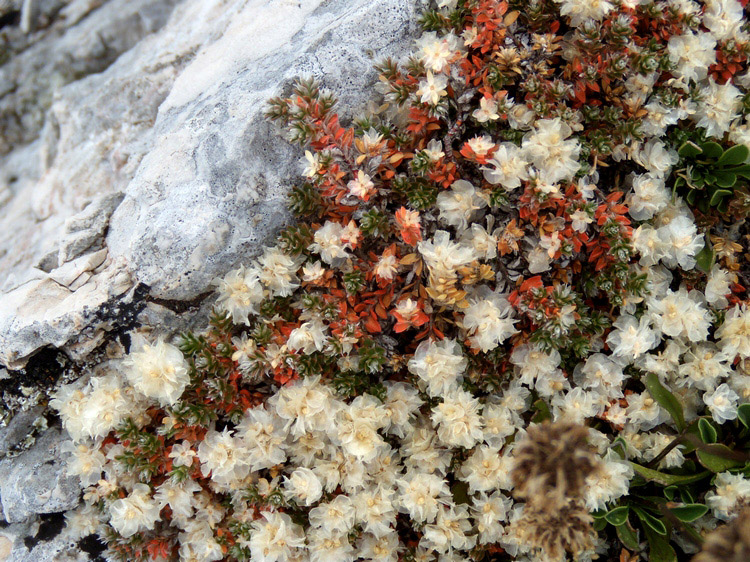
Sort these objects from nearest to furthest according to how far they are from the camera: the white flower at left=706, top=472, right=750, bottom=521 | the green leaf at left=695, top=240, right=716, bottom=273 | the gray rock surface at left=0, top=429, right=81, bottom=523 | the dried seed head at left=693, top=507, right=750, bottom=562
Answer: the dried seed head at left=693, top=507, right=750, bottom=562, the white flower at left=706, top=472, right=750, bottom=521, the green leaf at left=695, top=240, right=716, bottom=273, the gray rock surface at left=0, top=429, right=81, bottom=523

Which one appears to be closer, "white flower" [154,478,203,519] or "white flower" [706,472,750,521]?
"white flower" [706,472,750,521]

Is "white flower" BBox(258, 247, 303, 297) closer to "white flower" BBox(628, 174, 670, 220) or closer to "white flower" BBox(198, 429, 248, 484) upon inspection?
"white flower" BBox(198, 429, 248, 484)

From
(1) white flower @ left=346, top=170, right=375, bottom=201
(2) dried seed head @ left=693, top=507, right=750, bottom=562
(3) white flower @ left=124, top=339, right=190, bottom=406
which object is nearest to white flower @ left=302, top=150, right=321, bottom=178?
(1) white flower @ left=346, top=170, right=375, bottom=201

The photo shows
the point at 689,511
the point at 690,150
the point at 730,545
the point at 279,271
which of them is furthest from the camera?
the point at 690,150

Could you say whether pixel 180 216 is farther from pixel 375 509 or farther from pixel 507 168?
pixel 375 509

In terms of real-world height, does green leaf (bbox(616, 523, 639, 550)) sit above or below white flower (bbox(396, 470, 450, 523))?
below

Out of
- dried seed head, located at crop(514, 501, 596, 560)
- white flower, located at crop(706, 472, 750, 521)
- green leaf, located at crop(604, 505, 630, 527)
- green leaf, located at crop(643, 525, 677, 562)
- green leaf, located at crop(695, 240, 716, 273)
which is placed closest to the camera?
dried seed head, located at crop(514, 501, 596, 560)

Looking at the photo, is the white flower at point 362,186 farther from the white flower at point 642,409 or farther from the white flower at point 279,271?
the white flower at point 642,409

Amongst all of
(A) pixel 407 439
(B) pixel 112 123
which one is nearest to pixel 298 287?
(A) pixel 407 439

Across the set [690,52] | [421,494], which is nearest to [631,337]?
[421,494]
